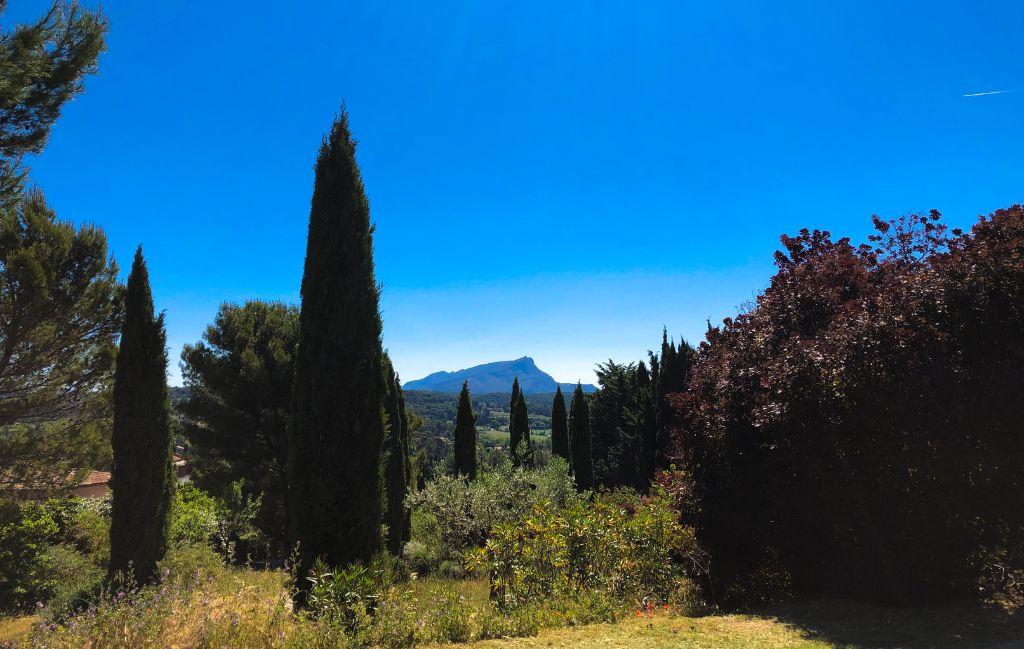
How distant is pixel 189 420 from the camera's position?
56.4ft

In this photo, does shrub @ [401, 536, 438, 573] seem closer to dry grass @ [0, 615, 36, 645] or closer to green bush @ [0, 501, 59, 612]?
dry grass @ [0, 615, 36, 645]

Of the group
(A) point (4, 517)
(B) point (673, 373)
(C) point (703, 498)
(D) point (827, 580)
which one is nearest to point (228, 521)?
(A) point (4, 517)

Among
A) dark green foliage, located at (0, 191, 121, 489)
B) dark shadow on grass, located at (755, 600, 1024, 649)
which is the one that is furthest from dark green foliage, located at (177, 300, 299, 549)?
dark shadow on grass, located at (755, 600, 1024, 649)

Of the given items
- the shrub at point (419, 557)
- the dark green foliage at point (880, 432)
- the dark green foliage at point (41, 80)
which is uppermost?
the dark green foliage at point (41, 80)

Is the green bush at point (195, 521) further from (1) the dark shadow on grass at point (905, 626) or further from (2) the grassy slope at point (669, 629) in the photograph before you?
(1) the dark shadow on grass at point (905, 626)

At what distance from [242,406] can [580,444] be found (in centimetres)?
1942

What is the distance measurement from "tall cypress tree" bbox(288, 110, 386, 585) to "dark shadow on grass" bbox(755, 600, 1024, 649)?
18.2ft

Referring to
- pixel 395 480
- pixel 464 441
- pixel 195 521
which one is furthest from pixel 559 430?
pixel 195 521

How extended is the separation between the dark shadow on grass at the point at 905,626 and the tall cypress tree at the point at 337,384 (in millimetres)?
5555

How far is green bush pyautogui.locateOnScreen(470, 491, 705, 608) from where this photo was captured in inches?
303

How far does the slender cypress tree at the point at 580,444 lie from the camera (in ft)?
97.1

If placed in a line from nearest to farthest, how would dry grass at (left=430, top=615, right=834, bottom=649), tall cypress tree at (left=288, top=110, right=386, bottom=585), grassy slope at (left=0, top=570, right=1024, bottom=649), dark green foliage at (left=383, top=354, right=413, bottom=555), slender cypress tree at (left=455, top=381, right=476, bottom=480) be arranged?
grassy slope at (left=0, top=570, right=1024, bottom=649)
dry grass at (left=430, top=615, right=834, bottom=649)
tall cypress tree at (left=288, top=110, right=386, bottom=585)
dark green foliage at (left=383, top=354, right=413, bottom=555)
slender cypress tree at (left=455, top=381, right=476, bottom=480)

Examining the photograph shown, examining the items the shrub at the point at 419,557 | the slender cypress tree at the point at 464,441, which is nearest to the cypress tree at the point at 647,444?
the slender cypress tree at the point at 464,441

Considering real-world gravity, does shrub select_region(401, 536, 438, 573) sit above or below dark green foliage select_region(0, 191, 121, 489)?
below
